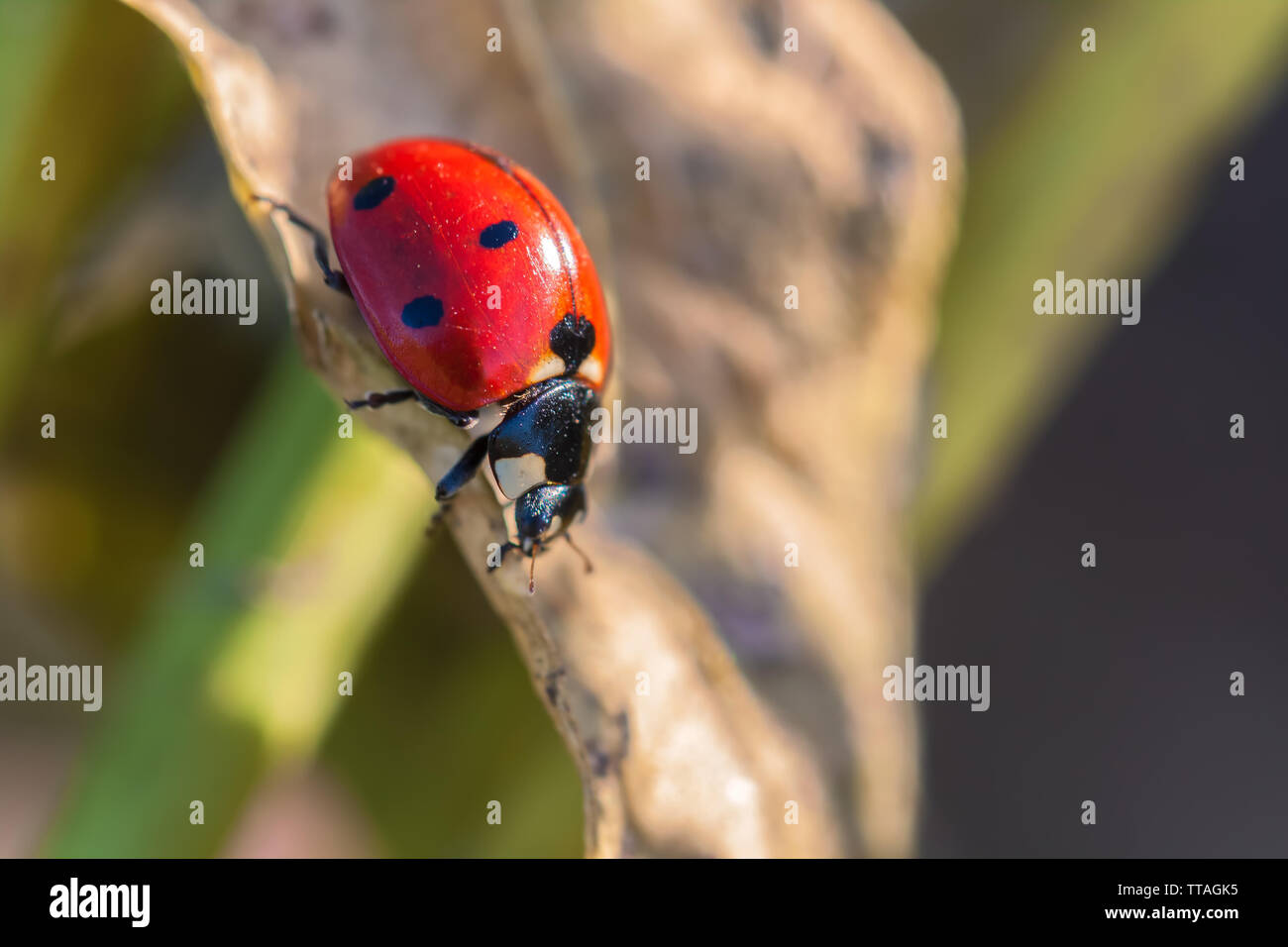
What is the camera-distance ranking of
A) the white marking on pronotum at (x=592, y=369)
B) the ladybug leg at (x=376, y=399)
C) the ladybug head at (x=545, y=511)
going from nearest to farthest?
the ladybug leg at (x=376, y=399) → the ladybug head at (x=545, y=511) → the white marking on pronotum at (x=592, y=369)

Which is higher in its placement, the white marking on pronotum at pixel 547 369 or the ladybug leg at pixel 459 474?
the white marking on pronotum at pixel 547 369

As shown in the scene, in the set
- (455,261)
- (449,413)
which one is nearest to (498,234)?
(455,261)

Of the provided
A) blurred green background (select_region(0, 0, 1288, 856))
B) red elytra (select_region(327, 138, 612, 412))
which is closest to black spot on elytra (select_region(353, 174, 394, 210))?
red elytra (select_region(327, 138, 612, 412))

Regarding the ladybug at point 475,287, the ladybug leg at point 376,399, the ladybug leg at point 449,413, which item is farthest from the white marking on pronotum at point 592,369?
Answer: the ladybug leg at point 376,399

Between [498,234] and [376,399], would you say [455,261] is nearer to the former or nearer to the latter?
[498,234]

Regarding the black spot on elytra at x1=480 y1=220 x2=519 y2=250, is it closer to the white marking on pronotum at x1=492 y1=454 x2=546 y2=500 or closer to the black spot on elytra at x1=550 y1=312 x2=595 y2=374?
the black spot on elytra at x1=550 y1=312 x2=595 y2=374

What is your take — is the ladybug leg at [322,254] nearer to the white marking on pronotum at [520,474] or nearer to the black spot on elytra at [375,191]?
the black spot on elytra at [375,191]
